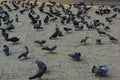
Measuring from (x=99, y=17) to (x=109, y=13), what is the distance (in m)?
1.90

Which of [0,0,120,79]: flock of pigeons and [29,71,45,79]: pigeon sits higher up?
[29,71,45,79]: pigeon

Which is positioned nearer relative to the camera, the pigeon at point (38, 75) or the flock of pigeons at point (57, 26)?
the pigeon at point (38, 75)

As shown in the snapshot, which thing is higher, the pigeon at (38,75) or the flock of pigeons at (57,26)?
the pigeon at (38,75)

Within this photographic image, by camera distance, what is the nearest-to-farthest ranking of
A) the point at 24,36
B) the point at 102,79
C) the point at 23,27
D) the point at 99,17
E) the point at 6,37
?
the point at 102,79 < the point at 6,37 < the point at 24,36 < the point at 23,27 < the point at 99,17

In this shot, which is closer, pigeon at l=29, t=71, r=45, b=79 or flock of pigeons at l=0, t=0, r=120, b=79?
pigeon at l=29, t=71, r=45, b=79

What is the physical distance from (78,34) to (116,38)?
196cm

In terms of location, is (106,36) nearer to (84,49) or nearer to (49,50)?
(84,49)

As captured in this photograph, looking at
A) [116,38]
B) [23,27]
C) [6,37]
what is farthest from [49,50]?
[23,27]

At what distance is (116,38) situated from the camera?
58.1 ft

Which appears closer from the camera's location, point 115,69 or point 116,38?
point 115,69

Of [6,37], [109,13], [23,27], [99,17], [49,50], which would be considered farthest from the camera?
[109,13]

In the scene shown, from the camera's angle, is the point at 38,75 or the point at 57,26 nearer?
the point at 38,75

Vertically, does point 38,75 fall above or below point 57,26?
above

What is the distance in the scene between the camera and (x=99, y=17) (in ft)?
78.5
